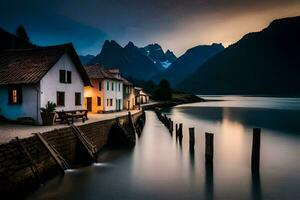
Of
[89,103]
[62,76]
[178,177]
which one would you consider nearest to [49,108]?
[62,76]

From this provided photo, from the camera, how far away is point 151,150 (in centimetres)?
3031

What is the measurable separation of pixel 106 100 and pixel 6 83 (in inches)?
881

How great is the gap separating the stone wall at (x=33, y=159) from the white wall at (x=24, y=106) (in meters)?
5.46

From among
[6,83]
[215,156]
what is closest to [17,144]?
[6,83]

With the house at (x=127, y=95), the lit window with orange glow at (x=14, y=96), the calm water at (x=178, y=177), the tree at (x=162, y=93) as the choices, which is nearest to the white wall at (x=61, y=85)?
the lit window with orange glow at (x=14, y=96)

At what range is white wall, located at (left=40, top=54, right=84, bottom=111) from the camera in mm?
26172

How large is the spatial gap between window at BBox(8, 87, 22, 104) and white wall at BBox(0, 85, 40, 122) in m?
0.38

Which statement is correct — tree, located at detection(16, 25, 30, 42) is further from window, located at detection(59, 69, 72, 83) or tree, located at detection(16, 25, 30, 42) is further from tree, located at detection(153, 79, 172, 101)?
window, located at detection(59, 69, 72, 83)

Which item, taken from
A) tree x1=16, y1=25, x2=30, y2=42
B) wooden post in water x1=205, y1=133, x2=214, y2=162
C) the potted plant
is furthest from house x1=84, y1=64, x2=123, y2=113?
tree x1=16, y1=25, x2=30, y2=42

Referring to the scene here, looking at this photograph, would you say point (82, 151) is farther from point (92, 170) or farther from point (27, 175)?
point (27, 175)

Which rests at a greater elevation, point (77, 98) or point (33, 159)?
point (77, 98)

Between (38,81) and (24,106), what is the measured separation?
3238 mm

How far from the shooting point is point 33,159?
15664mm

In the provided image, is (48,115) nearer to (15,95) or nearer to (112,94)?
(15,95)
